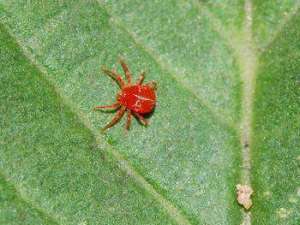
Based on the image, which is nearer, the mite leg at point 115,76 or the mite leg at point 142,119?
the mite leg at point 115,76

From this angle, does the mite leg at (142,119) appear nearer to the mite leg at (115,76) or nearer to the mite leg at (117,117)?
the mite leg at (117,117)

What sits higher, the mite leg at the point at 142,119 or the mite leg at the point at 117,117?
the mite leg at the point at 117,117

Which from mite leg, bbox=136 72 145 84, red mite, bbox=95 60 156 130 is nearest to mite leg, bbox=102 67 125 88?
red mite, bbox=95 60 156 130

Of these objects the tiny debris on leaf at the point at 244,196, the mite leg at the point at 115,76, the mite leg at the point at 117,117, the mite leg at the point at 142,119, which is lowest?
the tiny debris on leaf at the point at 244,196

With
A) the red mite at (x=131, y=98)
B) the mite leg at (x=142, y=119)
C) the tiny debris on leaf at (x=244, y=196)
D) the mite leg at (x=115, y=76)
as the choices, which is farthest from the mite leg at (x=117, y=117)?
the tiny debris on leaf at (x=244, y=196)

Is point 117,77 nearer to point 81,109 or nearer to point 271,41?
point 81,109

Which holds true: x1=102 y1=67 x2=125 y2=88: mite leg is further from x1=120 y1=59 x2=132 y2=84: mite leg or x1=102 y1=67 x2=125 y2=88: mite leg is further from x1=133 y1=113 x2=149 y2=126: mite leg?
x1=133 y1=113 x2=149 y2=126: mite leg
